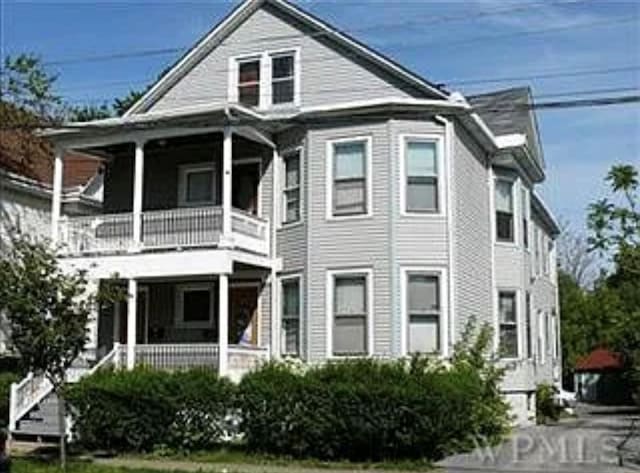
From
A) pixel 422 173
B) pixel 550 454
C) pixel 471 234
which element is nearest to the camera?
pixel 550 454

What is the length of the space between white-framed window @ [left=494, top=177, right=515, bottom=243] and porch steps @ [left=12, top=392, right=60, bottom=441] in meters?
13.1

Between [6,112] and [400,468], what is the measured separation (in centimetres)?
1999

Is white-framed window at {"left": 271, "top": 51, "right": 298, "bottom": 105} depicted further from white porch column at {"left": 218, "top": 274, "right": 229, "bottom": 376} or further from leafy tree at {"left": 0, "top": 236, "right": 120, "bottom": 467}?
leafy tree at {"left": 0, "top": 236, "right": 120, "bottom": 467}

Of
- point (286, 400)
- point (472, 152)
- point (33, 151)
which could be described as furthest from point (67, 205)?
point (286, 400)

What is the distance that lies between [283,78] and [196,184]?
12.6 ft

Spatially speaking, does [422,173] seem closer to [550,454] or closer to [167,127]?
[167,127]

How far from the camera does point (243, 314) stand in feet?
85.7

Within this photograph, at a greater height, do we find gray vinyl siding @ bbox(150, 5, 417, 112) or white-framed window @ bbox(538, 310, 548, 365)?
gray vinyl siding @ bbox(150, 5, 417, 112)

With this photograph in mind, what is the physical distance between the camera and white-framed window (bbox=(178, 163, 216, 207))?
89.5 ft

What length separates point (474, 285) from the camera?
26000mm

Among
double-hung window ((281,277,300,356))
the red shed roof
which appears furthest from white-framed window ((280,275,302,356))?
the red shed roof


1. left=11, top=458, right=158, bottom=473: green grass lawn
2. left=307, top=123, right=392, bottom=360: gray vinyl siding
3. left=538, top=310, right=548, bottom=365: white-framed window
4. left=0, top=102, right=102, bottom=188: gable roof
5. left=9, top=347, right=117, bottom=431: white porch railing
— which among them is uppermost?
left=0, top=102, right=102, bottom=188: gable roof

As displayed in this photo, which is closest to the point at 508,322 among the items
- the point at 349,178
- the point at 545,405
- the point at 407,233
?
the point at 545,405

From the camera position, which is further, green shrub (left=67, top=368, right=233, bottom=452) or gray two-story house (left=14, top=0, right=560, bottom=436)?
gray two-story house (left=14, top=0, right=560, bottom=436)
